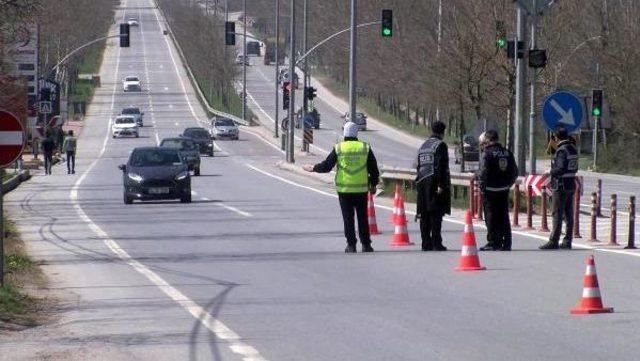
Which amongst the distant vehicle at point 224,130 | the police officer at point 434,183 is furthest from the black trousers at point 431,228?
the distant vehicle at point 224,130

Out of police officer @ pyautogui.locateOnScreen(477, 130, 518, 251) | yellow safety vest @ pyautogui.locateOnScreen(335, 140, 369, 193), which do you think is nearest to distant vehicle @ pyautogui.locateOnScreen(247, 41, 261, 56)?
police officer @ pyautogui.locateOnScreen(477, 130, 518, 251)

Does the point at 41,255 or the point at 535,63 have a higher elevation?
the point at 535,63

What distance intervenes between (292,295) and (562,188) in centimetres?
663

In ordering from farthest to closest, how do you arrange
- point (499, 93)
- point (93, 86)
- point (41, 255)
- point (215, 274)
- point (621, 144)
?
1. point (93, 86)
2. point (621, 144)
3. point (499, 93)
4. point (41, 255)
5. point (215, 274)

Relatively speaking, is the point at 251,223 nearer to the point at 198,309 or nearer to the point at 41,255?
the point at 41,255

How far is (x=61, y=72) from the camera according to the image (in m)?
129

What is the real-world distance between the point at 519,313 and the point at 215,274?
18.8ft

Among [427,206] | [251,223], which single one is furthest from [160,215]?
[427,206]

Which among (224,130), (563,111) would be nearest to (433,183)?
(563,111)

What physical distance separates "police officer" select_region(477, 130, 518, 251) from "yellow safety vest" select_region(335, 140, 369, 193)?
173cm

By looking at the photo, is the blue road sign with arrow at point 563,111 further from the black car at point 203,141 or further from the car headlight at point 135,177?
the black car at point 203,141

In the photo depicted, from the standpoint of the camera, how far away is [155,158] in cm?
4022

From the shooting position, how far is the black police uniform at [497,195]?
21.7 metres

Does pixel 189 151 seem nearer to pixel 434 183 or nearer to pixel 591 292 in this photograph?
pixel 434 183
